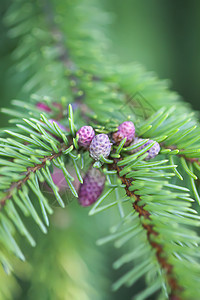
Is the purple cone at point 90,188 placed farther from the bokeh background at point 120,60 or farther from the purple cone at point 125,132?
the bokeh background at point 120,60

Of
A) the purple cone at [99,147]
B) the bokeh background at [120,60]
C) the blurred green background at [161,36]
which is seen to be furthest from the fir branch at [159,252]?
the blurred green background at [161,36]

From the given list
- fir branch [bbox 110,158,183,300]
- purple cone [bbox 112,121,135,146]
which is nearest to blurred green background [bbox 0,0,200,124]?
purple cone [bbox 112,121,135,146]

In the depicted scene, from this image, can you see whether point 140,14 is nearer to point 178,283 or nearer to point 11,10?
point 11,10

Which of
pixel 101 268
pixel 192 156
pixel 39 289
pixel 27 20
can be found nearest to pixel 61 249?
pixel 39 289

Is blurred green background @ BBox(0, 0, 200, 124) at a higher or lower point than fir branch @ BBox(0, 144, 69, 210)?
higher

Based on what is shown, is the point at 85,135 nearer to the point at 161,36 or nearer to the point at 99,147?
the point at 99,147

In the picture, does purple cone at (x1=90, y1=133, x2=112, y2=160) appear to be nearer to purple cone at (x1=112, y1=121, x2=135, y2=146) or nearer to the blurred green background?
purple cone at (x1=112, y1=121, x2=135, y2=146)
